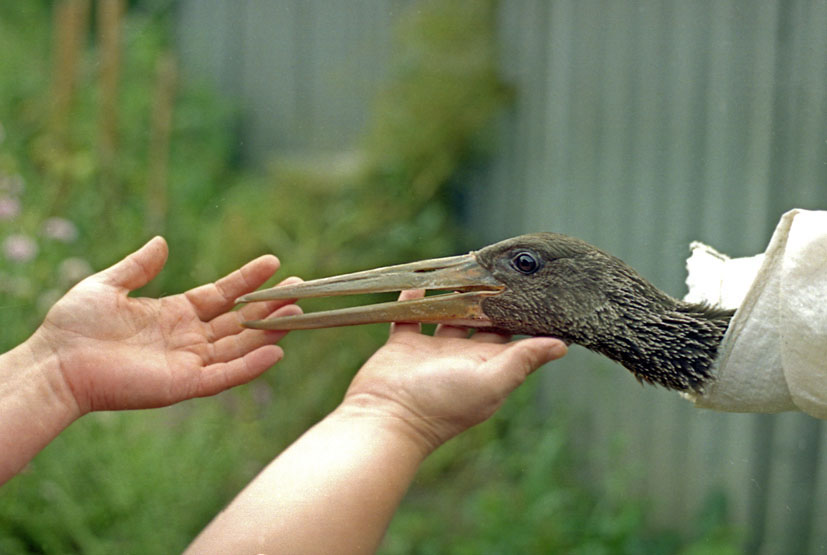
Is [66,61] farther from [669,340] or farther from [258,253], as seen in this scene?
[669,340]

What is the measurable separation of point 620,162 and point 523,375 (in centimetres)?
43

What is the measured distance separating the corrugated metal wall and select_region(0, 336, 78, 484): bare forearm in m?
0.44

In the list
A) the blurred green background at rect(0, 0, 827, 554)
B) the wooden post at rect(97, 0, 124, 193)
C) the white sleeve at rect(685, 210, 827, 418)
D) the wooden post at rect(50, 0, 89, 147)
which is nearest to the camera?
the white sleeve at rect(685, 210, 827, 418)

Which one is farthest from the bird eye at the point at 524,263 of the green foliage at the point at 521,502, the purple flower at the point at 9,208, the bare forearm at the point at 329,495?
the purple flower at the point at 9,208

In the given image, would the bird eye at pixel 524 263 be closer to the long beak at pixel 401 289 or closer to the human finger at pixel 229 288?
the long beak at pixel 401 289

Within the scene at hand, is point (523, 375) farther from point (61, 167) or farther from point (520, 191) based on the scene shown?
point (61, 167)

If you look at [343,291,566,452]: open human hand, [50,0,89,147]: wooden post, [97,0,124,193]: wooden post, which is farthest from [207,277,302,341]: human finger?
[50,0,89,147]: wooden post

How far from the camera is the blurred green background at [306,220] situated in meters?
1.12

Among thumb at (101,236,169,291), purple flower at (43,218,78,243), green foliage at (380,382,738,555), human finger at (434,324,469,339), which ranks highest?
thumb at (101,236,169,291)

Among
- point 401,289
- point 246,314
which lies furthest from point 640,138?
point 246,314

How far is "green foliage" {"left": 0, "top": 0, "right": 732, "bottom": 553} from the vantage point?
3.70ft

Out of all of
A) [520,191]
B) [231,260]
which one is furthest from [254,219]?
[520,191]

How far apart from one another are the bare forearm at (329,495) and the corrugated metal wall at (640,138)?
0.30m

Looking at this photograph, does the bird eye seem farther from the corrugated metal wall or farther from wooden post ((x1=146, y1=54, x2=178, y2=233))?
wooden post ((x1=146, y1=54, x2=178, y2=233))
